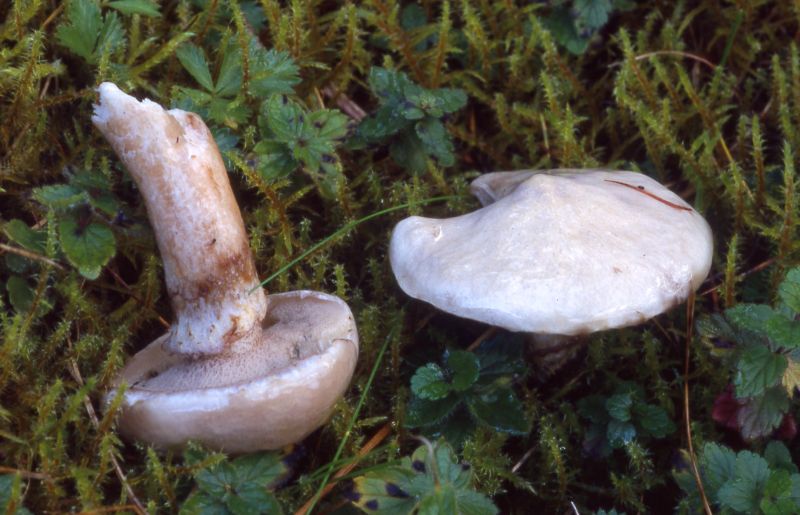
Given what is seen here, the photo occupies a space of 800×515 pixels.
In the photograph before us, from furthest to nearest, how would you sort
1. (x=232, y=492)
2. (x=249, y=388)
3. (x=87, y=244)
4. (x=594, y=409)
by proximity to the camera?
(x=594, y=409) → (x=87, y=244) → (x=232, y=492) → (x=249, y=388)

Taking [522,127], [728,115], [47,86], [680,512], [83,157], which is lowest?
[680,512]

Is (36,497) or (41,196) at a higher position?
(41,196)

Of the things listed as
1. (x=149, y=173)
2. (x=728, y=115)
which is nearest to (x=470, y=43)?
(x=728, y=115)

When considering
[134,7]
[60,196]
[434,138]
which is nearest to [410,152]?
[434,138]

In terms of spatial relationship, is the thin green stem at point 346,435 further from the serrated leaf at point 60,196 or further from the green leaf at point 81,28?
the green leaf at point 81,28

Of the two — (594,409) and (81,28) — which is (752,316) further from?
(81,28)

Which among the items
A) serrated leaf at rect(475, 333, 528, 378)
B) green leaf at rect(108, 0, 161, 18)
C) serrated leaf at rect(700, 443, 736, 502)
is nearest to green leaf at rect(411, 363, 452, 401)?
serrated leaf at rect(475, 333, 528, 378)

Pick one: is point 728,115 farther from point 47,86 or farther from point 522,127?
point 47,86
